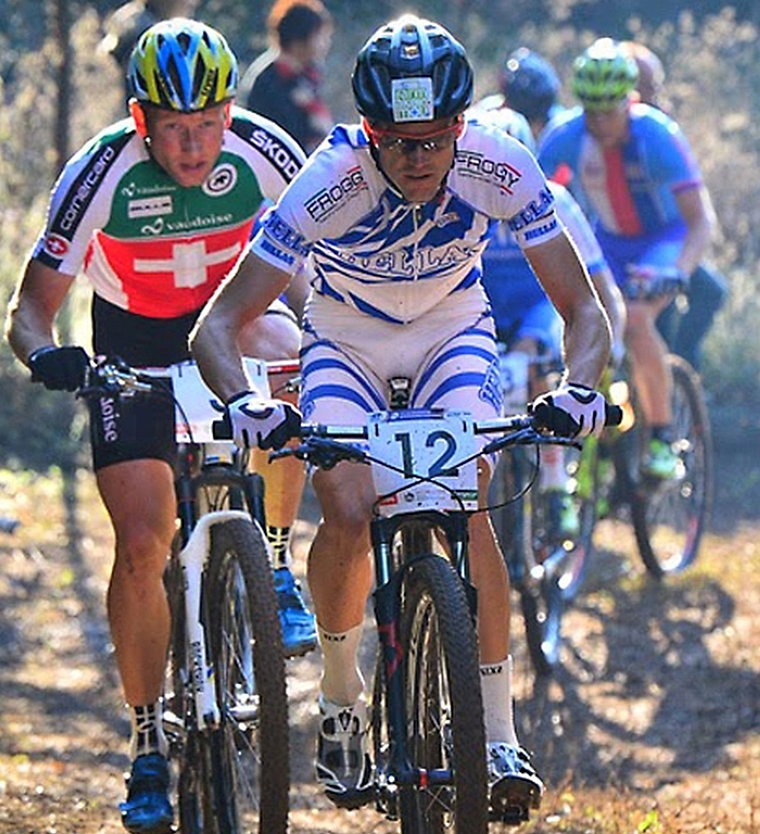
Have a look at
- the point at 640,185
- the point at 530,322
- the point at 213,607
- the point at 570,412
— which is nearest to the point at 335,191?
the point at 570,412

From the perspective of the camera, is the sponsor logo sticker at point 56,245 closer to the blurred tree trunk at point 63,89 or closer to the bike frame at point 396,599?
the bike frame at point 396,599

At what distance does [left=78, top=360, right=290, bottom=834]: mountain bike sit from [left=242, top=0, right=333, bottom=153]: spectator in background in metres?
5.01

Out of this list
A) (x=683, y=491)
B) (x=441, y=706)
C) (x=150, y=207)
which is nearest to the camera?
(x=441, y=706)

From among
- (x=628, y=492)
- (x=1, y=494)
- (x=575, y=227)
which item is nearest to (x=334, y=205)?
(x=575, y=227)

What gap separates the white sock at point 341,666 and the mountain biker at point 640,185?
4397 mm

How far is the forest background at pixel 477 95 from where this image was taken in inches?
461

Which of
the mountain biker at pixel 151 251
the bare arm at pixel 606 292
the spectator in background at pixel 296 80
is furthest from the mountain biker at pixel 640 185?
the mountain biker at pixel 151 251

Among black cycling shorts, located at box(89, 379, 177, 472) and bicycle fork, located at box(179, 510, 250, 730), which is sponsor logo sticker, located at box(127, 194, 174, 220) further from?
bicycle fork, located at box(179, 510, 250, 730)

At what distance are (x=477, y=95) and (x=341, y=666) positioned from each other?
43.4ft

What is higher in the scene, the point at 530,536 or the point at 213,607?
the point at 530,536

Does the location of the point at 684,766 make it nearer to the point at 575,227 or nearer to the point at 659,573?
the point at 575,227

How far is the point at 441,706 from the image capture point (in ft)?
14.4

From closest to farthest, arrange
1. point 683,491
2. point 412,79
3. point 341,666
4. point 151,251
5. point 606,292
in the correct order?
point 412,79 < point 341,666 < point 151,251 < point 606,292 < point 683,491

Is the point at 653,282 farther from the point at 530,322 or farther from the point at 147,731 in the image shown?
the point at 147,731
